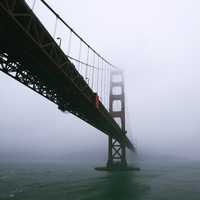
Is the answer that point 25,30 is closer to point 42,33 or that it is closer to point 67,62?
point 42,33

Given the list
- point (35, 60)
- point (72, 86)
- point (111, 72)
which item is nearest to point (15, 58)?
point (35, 60)

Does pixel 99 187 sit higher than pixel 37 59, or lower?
lower

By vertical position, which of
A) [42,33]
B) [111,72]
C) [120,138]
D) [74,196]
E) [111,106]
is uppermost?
[111,72]

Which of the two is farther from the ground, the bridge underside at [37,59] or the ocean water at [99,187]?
the bridge underside at [37,59]

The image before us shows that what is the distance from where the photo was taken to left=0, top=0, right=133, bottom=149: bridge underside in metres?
9.55

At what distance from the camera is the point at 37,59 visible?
41.0 ft

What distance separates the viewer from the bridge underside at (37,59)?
955cm

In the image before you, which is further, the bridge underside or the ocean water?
the ocean water

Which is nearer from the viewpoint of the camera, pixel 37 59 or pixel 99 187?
pixel 37 59

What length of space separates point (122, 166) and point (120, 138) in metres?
4.81

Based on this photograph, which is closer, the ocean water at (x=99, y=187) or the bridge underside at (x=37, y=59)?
the bridge underside at (x=37, y=59)

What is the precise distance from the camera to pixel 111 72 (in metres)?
48.2

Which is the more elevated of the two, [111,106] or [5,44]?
[111,106]

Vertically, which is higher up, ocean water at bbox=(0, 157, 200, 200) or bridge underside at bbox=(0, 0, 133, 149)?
bridge underside at bbox=(0, 0, 133, 149)
